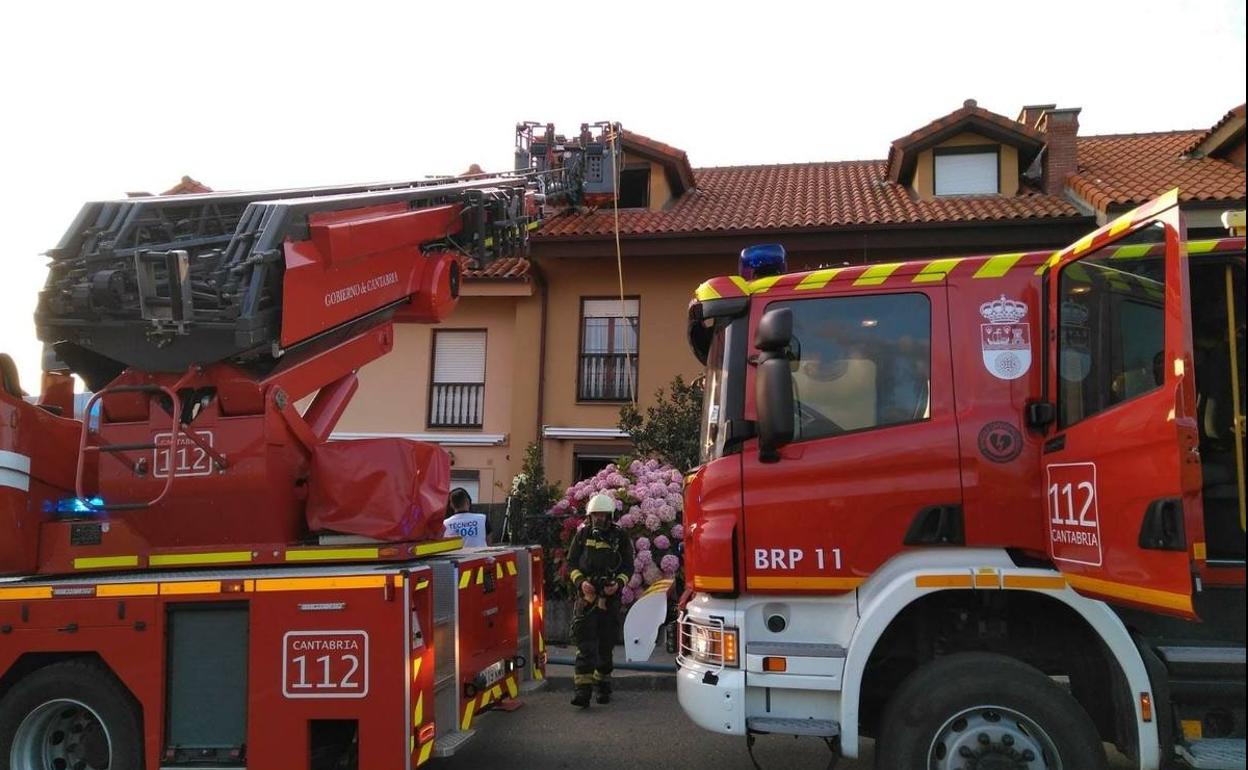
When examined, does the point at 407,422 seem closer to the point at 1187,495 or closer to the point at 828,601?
the point at 828,601

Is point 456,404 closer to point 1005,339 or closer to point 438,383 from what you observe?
point 438,383

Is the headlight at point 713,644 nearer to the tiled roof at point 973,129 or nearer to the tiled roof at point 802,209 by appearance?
the tiled roof at point 802,209

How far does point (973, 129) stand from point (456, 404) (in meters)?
10.5

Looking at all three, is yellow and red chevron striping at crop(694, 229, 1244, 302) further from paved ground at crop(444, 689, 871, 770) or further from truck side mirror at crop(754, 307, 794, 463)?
paved ground at crop(444, 689, 871, 770)

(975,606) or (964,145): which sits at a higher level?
(964,145)

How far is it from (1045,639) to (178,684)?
15.4 feet

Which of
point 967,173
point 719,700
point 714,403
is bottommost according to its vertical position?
point 719,700

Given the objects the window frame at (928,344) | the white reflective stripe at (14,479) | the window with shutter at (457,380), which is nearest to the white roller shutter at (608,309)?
the window with shutter at (457,380)

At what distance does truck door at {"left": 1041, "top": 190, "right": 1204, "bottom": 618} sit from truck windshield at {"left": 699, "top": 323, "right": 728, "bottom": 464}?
160cm

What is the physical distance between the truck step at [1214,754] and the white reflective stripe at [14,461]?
6.49 metres

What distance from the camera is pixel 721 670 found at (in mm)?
4289

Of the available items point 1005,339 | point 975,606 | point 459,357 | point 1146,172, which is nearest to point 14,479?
point 975,606

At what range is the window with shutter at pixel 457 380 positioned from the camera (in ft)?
51.1

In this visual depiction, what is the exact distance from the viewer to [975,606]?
428 cm
